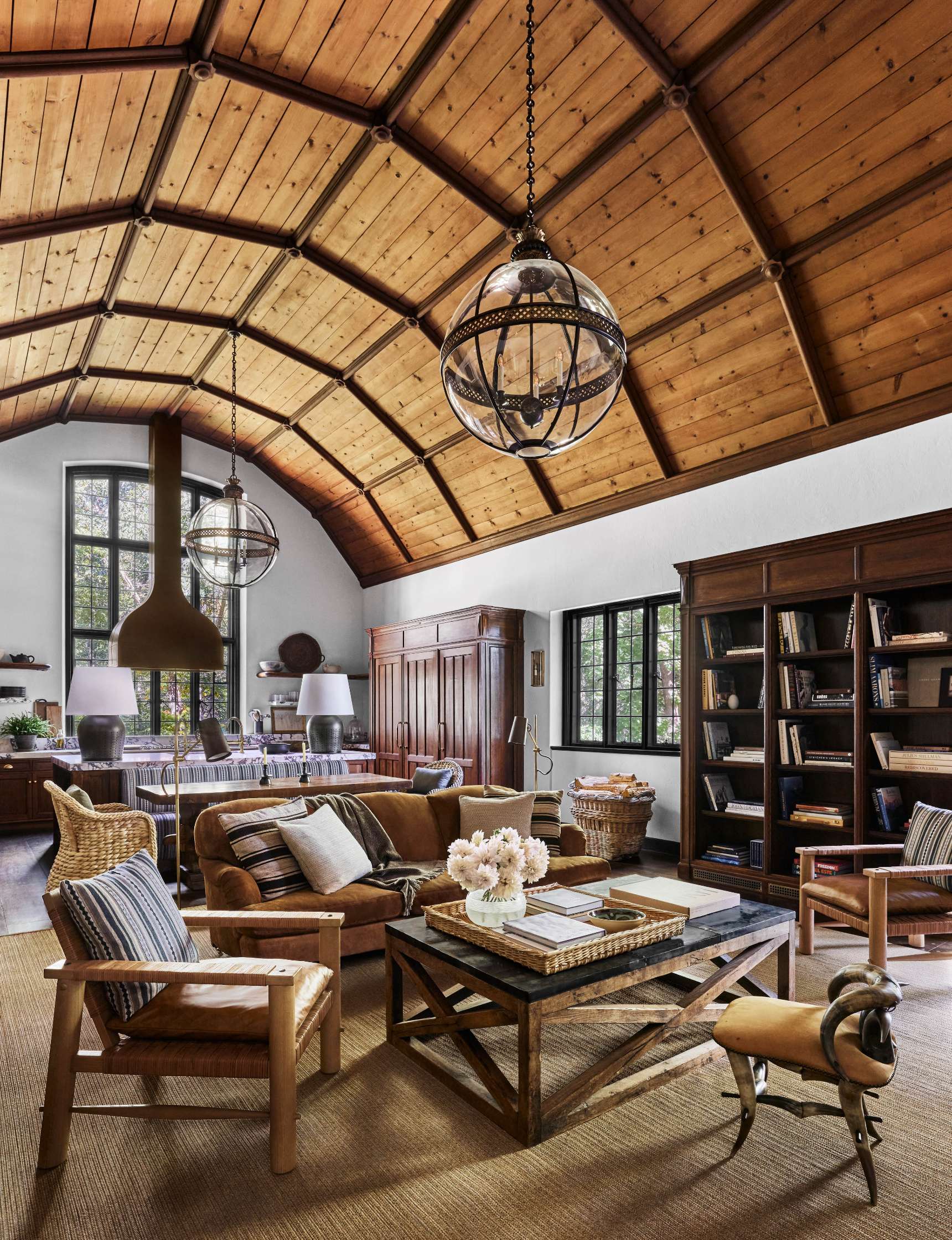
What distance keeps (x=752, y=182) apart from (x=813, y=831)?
12.8ft

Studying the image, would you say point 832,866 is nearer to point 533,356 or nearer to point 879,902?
point 879,902

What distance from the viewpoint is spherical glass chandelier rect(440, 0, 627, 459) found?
237 centimetres

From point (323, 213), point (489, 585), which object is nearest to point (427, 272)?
point (323, 213)

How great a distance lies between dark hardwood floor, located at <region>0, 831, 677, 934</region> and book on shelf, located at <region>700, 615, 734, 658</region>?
61.8 inches

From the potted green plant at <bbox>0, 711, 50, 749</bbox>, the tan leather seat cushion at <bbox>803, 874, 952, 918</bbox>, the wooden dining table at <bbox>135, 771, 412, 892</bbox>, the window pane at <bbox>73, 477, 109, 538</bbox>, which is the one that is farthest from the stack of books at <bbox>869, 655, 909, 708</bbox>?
the window pane at <bbox>73, 477, 109, 538</bbox>

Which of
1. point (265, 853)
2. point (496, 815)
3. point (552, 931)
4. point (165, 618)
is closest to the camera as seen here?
point (552, 931)

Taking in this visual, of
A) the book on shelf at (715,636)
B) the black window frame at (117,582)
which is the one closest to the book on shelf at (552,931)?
the book on shelf at (715,636)

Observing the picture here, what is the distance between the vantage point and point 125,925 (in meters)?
2.42

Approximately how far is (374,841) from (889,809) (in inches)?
115

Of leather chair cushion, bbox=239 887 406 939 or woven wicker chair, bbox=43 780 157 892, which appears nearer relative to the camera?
leather chair cushion, bbox=239 887 406 939

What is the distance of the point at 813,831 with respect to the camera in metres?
5.27

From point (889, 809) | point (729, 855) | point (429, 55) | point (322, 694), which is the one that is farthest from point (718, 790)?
point (429, 55)

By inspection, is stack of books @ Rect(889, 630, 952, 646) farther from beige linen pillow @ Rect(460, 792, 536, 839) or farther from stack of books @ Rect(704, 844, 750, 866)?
beige linen pillow @ Rect(460, 792, 536, 839)

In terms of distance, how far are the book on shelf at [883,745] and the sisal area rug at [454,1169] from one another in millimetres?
2005
